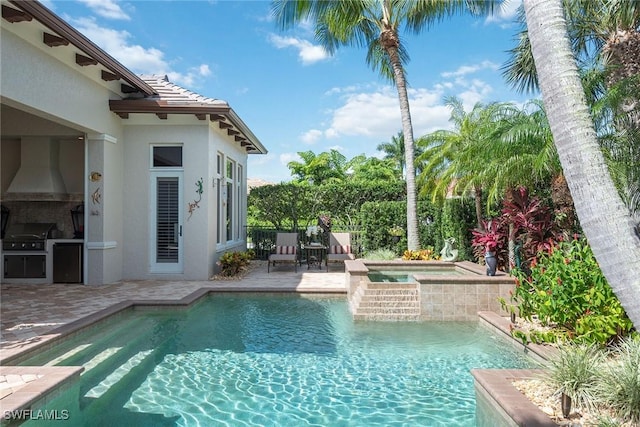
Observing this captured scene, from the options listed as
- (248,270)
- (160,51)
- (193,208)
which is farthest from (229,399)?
(160,51)

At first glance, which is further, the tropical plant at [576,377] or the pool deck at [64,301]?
the pool deck at [64,301]

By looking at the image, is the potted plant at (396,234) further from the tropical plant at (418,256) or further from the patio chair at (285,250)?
the patio chair at (285,250)

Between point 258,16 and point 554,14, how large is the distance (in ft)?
44.7

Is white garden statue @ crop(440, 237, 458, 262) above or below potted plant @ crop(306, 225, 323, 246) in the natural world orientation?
below

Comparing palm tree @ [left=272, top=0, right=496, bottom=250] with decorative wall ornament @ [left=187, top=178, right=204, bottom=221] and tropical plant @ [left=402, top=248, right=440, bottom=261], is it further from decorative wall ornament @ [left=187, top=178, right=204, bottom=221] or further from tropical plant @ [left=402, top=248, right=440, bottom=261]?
decorative wall ornament @ [left=187, top=178, right=204, bottom=221]

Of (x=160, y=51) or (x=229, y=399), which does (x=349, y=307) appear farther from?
(x=160, y=51)

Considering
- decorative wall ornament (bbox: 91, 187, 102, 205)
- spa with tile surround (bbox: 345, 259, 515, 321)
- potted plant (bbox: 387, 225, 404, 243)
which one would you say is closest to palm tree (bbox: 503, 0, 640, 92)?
spa with tile surround (bbox: 345, 259, 515, 321)

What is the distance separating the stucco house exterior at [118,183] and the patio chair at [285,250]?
2.07 meters

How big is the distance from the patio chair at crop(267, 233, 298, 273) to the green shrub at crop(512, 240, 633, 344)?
8.25m

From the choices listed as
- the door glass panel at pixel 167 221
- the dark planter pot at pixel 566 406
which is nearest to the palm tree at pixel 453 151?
the door glass panel at pixel 167 221

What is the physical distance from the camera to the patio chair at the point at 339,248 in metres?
14.1

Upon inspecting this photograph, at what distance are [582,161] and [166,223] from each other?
421 inches

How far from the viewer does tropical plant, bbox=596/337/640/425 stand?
3422 millimetres

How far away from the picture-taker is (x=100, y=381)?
5047 mm
